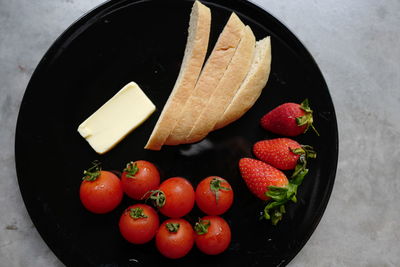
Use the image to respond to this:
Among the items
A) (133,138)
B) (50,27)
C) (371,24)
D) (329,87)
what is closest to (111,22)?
(50,27)

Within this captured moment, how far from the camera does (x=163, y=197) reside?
5.92 feet

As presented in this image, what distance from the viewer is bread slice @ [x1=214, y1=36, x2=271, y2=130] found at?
76.8 inches

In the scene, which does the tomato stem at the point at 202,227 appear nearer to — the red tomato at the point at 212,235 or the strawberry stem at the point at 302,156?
the red tomato at the point at 212,235

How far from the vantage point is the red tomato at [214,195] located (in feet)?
6.02

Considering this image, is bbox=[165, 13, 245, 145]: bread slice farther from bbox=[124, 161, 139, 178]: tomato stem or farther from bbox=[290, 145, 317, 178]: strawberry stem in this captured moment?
bbox=[290, 145, 317, 178]: strawberry stem

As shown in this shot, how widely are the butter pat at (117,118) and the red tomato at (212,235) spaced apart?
608 millimetres

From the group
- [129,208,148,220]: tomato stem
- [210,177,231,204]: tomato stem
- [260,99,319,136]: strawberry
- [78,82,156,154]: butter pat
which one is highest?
[260,99,319,136]: strawberry

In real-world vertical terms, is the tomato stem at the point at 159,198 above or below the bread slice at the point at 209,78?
below

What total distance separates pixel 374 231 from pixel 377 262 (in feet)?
0.57

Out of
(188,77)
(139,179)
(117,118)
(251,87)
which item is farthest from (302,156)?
(117,118)

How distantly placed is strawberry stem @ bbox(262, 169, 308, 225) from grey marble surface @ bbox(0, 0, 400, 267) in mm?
390

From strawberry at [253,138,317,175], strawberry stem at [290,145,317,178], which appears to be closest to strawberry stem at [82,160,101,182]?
strawberry at [253,138,317,175]

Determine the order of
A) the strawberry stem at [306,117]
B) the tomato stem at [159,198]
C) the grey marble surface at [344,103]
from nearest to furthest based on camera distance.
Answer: the tomato stem at [159,198]
the strawberry stem at [306,117]
the grey marble surface at [344,103]

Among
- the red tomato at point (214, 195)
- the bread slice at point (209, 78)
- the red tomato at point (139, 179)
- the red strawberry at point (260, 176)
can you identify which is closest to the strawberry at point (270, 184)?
the red strawberry at point (260, 176)
